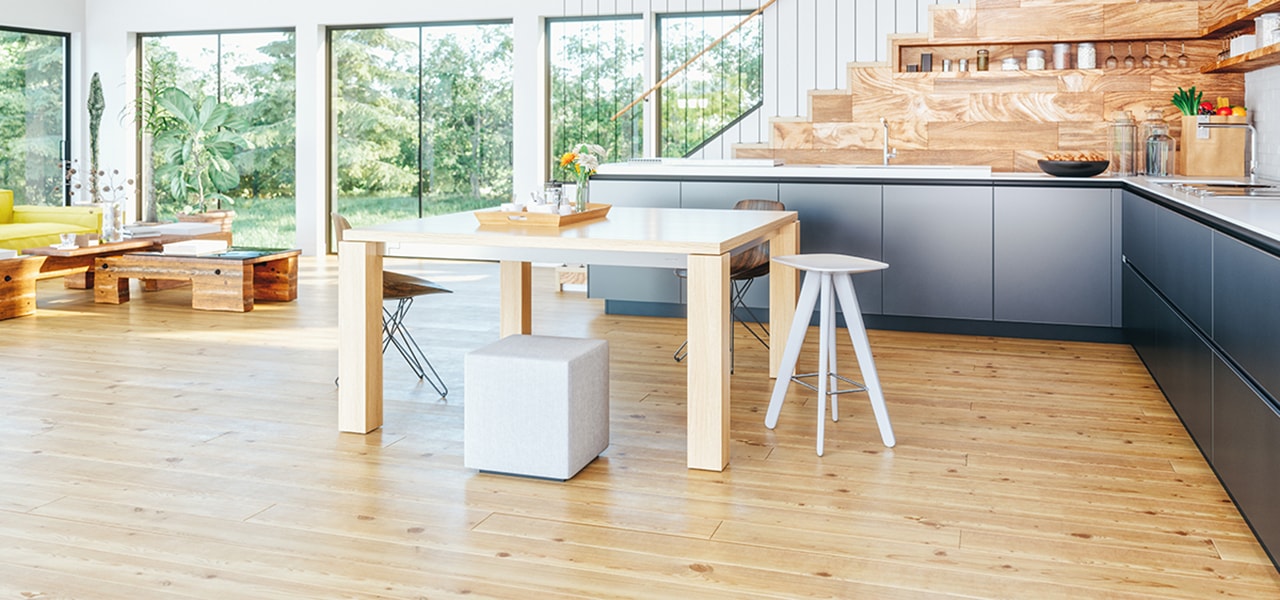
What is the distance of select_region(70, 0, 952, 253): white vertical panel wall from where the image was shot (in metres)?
7.97

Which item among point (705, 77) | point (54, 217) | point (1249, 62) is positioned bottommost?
point (54, 217)

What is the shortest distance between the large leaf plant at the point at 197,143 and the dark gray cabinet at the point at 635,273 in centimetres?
508

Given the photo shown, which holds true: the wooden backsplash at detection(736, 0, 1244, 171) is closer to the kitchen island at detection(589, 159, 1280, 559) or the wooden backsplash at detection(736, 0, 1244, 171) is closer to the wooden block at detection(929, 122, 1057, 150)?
the wooden block at detection(929, 122, 1057, 150)

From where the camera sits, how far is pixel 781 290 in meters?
5.02

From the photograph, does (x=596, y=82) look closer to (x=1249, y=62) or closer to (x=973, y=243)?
(x=973, y=243)

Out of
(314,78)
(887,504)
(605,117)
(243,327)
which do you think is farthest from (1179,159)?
(314,78)

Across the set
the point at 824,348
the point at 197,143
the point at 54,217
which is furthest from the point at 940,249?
the point at 197,143

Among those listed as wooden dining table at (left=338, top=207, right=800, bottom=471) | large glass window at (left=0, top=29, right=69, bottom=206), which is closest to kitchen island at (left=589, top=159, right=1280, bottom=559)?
wooden dining table at (left=338, top=207, right=800, bottom=471)

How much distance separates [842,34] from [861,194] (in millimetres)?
2201

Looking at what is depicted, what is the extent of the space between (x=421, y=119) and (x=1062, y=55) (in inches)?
223

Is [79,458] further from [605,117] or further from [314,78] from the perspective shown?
[314,78]

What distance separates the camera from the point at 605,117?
9500mm

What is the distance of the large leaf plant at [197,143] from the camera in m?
10.4

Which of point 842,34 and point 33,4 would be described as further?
point 33,4
